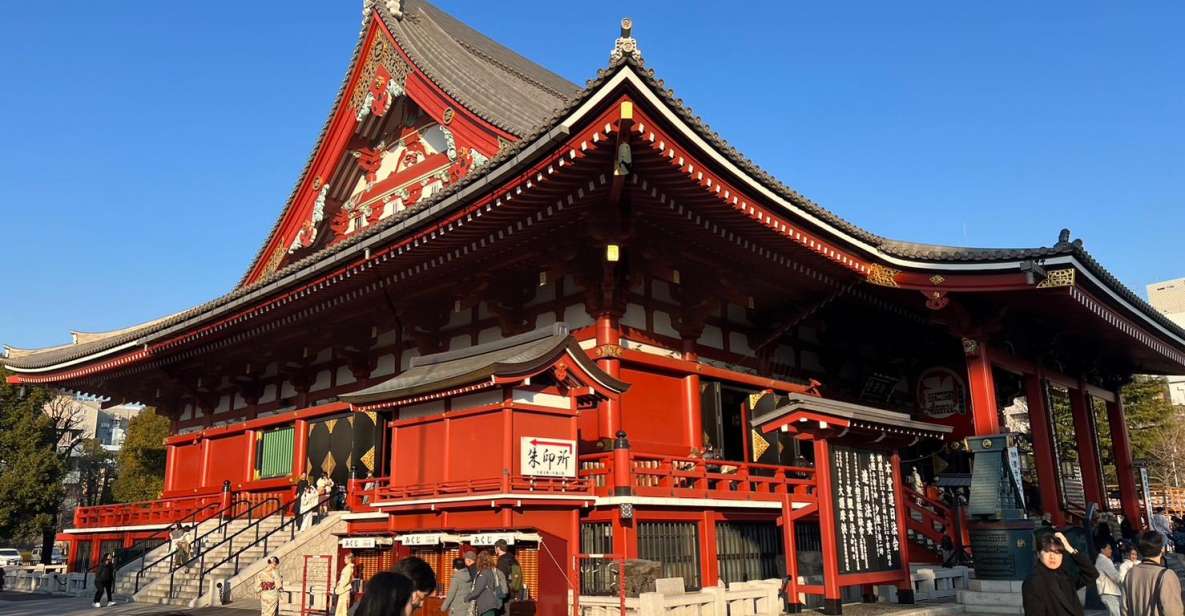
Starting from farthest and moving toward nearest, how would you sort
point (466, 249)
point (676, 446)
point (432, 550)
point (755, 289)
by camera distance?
point (755, 289) < point (676, 446) < point (466, 249) < point (432, 550)

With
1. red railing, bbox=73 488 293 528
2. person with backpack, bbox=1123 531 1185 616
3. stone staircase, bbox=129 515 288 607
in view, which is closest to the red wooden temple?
red railing, bbox=73 488 293 528

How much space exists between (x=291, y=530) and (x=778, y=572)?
35.3ft

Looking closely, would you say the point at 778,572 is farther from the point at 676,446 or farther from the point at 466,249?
the point at 466,249

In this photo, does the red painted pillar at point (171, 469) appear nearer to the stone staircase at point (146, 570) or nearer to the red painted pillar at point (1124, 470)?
the stone staircase at point (146, 570)

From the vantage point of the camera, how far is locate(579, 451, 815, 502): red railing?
13008 millimetres

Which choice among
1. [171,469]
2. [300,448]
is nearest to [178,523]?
[300,448]

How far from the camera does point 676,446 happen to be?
15.7m

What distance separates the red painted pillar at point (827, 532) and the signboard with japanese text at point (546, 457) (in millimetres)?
3705

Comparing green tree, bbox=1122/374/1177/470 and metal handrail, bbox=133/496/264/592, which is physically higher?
green tree, bbox=1122/374/1177/470

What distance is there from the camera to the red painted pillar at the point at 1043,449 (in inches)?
723

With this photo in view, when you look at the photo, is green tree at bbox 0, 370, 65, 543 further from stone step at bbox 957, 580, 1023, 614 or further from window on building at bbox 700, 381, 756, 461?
stone step at bbox 957, 580, 1023, 614

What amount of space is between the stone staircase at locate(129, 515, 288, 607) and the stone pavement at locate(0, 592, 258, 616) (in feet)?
1.24

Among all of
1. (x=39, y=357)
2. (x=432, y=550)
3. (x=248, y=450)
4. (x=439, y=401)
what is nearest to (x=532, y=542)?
(x=432, y=550)

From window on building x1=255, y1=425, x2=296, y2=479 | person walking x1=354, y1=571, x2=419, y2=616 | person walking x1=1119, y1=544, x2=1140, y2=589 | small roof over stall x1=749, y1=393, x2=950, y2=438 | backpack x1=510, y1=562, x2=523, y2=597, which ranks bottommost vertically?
backpack x1=510, y1=562, x2=523, y2=597
